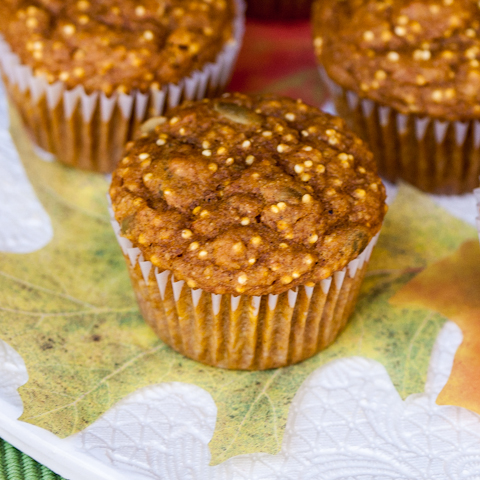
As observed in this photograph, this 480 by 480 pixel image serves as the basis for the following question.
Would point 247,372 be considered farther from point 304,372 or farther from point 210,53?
point 210,53

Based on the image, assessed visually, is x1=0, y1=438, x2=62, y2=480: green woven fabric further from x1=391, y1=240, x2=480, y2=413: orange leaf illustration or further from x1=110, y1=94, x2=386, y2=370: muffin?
x1=391, y1=240, x2=480, y2=413: orange leaf illustration

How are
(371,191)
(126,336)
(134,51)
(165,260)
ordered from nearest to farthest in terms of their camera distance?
(165,260), (371,191), (126,336), (134,51)

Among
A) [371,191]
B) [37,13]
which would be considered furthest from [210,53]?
[371,191]

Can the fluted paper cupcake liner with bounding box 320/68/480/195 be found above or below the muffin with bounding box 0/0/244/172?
below

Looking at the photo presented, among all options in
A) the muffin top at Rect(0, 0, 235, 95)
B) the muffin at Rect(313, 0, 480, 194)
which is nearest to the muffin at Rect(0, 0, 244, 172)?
the muffin top at Rect(0, 0, 235, 95)

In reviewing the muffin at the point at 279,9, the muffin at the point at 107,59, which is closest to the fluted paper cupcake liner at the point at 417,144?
the muffin at the point at 107,59

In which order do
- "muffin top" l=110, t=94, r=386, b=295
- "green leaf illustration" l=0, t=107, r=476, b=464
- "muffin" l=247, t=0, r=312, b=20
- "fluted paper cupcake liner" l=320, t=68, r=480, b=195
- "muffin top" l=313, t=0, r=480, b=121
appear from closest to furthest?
1. "muffin top" l=110, t=94, r=386, b=295
2. "green leaf illustration" l=0, t=107, r=476, b=464
3. "muffin top" l=313, t=0, r=480, b=121
4. "fluted paper cupcake liner" l=320, t=68, r=480, b=195
5. "muffin" l=247, t=0, r=312, b=20

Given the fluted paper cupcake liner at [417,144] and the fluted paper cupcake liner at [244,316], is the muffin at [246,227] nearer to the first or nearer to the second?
the fluted paper cupcake liner at [244,316]
